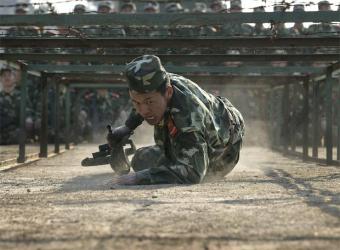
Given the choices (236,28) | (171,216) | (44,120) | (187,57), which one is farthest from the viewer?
(44,120)

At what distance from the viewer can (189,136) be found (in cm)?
418

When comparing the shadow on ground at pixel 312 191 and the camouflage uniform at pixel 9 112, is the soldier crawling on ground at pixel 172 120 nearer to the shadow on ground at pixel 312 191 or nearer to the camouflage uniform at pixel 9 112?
the shadow on ground at pixel 312 191

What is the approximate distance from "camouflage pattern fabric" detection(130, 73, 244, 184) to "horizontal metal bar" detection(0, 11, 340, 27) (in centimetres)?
55

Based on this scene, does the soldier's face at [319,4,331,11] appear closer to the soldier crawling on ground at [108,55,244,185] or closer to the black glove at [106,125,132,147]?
the soldier crawling on ground at [108,55,244,185]

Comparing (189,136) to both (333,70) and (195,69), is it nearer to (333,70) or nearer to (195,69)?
(195,69)

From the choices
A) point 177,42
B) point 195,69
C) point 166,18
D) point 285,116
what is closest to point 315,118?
point 285,116

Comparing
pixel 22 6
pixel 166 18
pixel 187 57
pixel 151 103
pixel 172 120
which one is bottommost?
pixel 172 120

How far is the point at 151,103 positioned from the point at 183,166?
47 cm

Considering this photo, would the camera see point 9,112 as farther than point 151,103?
Yes

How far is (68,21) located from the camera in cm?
505

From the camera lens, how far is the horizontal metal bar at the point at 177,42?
5.30 m

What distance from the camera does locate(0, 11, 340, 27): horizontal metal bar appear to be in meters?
4.87

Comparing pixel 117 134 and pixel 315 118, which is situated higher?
pixel 315 118

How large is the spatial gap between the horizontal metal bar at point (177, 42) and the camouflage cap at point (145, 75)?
1195mm
